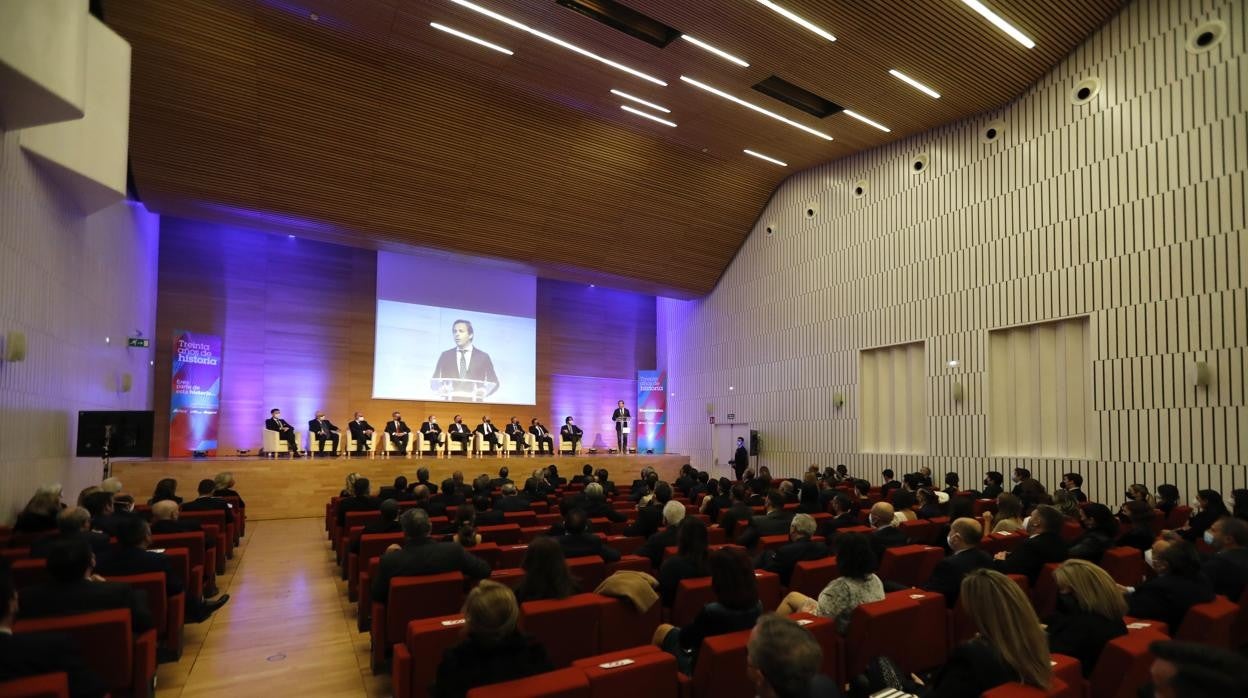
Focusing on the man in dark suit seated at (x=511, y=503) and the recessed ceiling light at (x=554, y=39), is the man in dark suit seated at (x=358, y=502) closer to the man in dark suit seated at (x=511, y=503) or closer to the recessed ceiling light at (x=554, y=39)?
the man in dark suit seated at (x=511, y=503)

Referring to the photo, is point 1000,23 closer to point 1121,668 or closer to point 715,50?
point 715,50

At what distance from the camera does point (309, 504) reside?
1191 centimetres

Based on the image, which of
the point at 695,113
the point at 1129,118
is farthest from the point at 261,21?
the point at 1129,118

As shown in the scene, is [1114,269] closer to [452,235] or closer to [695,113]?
[695,113]

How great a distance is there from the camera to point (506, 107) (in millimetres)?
12055

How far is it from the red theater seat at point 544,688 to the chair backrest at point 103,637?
1.93 m

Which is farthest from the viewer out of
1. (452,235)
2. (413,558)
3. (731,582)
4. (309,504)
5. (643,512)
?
(452,235)

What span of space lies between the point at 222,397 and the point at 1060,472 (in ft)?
53.8

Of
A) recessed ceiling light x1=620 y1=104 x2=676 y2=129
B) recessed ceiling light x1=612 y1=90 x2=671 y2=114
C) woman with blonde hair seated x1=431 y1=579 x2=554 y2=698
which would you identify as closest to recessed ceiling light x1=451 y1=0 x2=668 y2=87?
recessed ceiling light x1=612 y1=90 x2=671 y2=114

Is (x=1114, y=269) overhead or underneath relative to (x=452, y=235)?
underneath

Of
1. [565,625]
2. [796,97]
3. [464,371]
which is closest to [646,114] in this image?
[796,97]

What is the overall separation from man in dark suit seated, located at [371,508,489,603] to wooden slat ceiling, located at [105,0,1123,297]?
301 inches

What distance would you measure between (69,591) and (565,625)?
7.27 ft

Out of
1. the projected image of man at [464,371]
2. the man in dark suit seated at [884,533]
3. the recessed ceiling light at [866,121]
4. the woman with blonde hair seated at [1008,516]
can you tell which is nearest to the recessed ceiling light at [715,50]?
the recessed ceiling light at [866,121]
